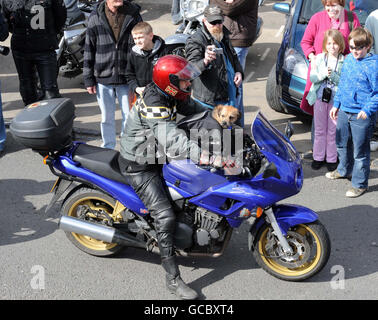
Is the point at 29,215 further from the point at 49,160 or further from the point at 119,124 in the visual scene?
the point at 119,124

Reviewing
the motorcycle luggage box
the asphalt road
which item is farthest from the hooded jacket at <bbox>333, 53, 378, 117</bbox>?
the motorcycle luggage box

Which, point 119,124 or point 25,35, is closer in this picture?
point 25,35

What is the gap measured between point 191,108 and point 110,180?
867 millimetres

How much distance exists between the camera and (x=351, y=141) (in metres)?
6.32

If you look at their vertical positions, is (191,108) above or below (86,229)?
above

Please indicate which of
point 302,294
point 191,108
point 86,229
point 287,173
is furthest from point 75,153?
point 302,294

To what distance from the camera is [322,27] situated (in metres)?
6.82

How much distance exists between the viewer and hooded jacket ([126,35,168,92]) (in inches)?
246

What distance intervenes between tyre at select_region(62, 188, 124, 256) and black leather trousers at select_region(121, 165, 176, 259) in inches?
16.1

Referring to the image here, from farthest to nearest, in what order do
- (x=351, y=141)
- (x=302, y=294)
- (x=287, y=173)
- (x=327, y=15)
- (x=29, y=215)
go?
(x=327, y=15)
(x=351, y=141)
(x=29, y=215)
(x=302, y=294)
(x=287, y=173)

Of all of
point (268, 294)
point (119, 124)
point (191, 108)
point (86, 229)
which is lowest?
point (119, 124)
